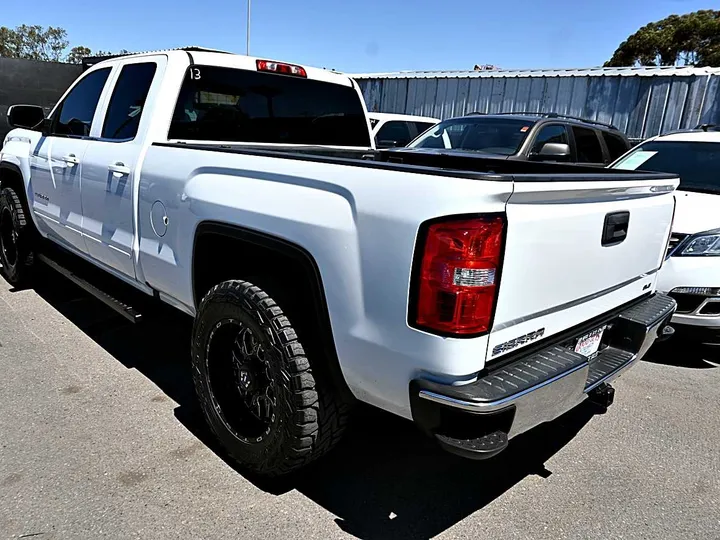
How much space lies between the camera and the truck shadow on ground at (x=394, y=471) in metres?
2.49

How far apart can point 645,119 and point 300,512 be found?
507 inches

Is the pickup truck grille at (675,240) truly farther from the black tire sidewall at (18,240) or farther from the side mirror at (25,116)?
the black tire sidewall at (18,240)

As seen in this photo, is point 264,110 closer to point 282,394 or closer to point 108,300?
point 108,300

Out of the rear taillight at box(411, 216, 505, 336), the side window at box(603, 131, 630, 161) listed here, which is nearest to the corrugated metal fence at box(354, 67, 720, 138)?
the side window at box(603, 131, 630, 161)

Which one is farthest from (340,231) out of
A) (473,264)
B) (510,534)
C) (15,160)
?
(15,160)

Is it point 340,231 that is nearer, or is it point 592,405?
point 340,231

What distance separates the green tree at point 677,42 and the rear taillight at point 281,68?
3449 cm

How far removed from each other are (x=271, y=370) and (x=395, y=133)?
30.3 ft

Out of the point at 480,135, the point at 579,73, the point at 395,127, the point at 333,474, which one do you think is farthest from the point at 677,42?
the point at 333,474

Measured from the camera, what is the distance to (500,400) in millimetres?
1869

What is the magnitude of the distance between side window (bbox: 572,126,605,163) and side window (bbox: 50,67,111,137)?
20.0 ft

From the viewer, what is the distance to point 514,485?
2754 mm

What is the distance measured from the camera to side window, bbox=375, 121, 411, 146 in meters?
10.8

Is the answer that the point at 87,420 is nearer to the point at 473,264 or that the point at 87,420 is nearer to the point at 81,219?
the point at 81,219
